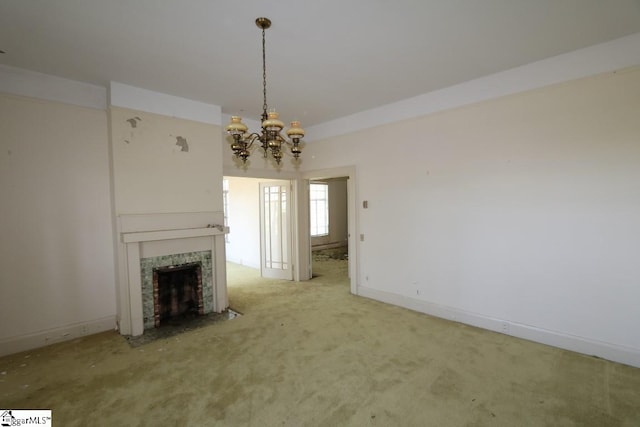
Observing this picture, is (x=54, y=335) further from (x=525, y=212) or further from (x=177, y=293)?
(x=525, y=212)

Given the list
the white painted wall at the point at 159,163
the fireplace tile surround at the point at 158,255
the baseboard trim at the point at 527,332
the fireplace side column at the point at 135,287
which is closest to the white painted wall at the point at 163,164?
the white painted wall at the point at 159,163

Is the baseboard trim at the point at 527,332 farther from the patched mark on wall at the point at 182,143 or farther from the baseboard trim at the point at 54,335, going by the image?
the baseboard trim at the point at 54,335

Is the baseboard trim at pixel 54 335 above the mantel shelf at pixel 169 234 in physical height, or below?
below

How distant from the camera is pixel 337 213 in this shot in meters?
10.0

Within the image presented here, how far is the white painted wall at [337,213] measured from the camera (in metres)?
9.82

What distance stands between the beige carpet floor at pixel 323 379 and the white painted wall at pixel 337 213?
614 centimetres

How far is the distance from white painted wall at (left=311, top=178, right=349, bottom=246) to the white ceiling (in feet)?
20.8

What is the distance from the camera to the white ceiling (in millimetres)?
2207

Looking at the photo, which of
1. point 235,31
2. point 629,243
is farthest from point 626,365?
point 235,31

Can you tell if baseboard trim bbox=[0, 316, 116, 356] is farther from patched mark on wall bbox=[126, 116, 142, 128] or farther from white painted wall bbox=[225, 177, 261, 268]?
white painted wall bbox=[225, 177, 261, 268]

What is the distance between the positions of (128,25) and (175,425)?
3.08 meters

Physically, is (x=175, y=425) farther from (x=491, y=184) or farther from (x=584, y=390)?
(x=491, y=184)

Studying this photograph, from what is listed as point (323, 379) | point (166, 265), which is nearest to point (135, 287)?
point (166, 265)

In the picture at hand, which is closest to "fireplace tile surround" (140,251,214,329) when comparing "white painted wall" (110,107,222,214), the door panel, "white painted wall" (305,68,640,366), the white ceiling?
"white painted wall" (110,107,222,214)
